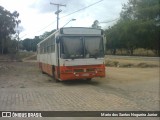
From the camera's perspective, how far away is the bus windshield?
2009 centimetres

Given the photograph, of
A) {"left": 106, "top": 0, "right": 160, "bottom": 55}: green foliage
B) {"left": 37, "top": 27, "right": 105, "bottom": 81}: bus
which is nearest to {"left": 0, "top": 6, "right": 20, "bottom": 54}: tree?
{"left": 106, "top": 0, "right": 160, "bottom": 55}: green foliage

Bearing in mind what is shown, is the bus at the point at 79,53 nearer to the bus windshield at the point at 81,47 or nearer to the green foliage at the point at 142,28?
the bus windshield at the point at 81,47

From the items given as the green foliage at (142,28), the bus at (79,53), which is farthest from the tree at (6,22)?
the bus at (79,53)

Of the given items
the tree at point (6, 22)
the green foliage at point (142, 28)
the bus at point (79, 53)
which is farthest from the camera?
the tree at point (6, 22)

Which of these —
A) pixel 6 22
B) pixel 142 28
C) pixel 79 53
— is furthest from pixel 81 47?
pixel 6 22

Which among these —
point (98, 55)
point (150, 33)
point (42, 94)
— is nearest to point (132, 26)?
point (150, 33)

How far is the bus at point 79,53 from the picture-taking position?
2003cm

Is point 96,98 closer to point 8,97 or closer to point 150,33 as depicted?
point 8,97

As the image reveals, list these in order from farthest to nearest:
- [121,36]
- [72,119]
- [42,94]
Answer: [121,36] → [42,94] → [72,119]

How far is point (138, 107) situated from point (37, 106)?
3.31 m

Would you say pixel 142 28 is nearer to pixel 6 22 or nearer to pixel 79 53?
pixel 6 22

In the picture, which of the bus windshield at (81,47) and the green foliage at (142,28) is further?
the green foliage at (142,28)

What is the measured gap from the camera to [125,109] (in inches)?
454

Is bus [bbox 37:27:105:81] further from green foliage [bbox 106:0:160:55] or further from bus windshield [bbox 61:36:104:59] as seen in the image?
green foliage [bbox 106:0:160:55]
